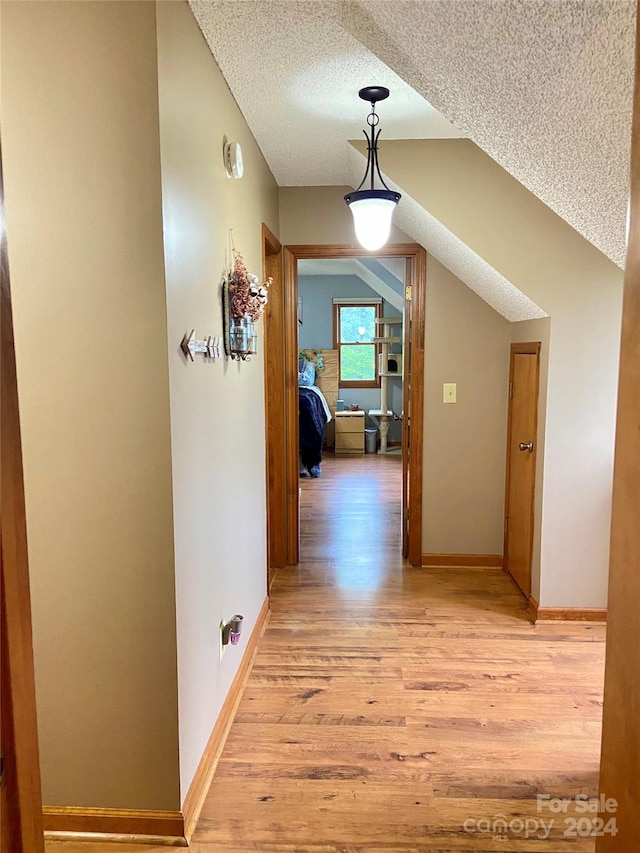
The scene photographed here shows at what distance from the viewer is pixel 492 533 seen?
3814mm

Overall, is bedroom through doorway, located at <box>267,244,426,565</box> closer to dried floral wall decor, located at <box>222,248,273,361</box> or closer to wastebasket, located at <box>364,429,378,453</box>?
wastebasket, located at <box>364,429,378,453</box>

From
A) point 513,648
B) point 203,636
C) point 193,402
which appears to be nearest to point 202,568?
point 203,636

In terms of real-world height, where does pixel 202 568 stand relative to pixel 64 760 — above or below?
above

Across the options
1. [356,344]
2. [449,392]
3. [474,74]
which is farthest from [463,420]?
[356,344]

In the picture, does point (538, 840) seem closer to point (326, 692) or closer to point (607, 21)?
point (326, 692)

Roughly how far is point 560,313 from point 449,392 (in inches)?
38.2

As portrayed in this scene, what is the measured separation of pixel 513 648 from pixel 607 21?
248cm

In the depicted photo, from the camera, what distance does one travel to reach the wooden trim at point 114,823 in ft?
5.61

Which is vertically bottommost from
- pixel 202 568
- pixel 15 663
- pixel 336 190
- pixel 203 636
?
pixel 203 636

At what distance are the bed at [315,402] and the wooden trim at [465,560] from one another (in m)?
2.24

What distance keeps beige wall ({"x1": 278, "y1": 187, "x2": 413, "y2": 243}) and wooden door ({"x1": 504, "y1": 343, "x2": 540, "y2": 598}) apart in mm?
1062

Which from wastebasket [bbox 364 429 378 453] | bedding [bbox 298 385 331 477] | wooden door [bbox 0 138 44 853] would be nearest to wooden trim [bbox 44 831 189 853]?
wooden door [bbox 0 138 44 853]

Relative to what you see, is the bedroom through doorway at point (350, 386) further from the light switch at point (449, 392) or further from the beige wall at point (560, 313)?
the beige wall at point (560, 313)

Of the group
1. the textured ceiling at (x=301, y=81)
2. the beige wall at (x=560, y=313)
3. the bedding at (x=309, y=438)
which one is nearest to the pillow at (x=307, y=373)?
the bedding at (x=309, y=438)
